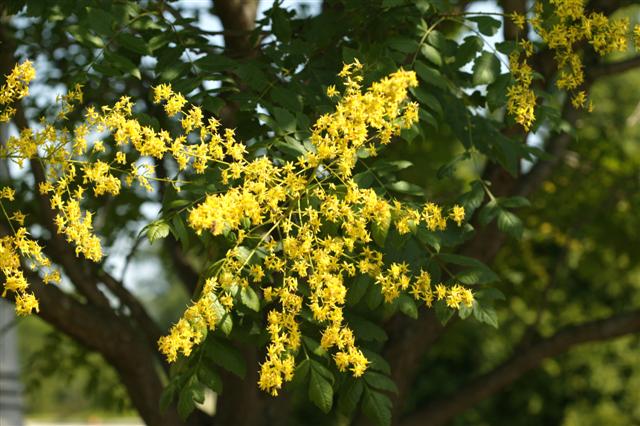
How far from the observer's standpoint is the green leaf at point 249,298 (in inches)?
96.6

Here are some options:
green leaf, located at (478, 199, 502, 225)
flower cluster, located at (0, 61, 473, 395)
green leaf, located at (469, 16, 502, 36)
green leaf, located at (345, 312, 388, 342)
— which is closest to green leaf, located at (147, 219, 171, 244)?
flower cluster, located at (0, 61, 473, 395)

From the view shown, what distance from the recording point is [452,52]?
319 cm

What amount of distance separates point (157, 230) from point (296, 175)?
45 cm

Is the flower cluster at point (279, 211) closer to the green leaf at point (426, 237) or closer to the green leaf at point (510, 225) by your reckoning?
the green leaf at point (426, 237)

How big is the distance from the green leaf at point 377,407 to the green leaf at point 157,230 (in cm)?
85

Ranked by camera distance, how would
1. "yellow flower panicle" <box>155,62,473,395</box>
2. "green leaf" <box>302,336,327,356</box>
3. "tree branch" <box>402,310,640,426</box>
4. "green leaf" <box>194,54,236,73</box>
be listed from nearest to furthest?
"yellow flower panicle" <box>155,62,473,395</box> < "green leaf" <box>302,336,327,356</box> < "green leaf" <box>194,54,236,73</box> < "tree branch" <box>402,310,640,426</box>

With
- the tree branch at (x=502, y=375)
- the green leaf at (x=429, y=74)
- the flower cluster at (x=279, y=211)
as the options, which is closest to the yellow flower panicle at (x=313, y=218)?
the flower cluster at (x=279, y=211)

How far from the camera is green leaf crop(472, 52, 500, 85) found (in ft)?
9.76

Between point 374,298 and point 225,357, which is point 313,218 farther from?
point 225,357

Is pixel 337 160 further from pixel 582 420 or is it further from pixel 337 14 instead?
pixel 582 420

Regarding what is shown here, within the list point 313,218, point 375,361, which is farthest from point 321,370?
point 313,218

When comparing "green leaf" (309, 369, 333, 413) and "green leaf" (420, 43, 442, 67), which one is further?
"green leaf" (420, 43, 442, 67)

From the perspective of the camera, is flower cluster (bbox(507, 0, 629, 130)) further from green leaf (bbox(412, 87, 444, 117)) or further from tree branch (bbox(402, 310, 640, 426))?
tree branch (bbox(402, 310, 640, 426))

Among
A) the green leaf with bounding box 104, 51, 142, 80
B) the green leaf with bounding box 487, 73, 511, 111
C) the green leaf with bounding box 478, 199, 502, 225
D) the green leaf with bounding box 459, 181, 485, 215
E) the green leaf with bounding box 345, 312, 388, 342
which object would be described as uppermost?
the green leaf with bounding box 104, 51, 142, 80
